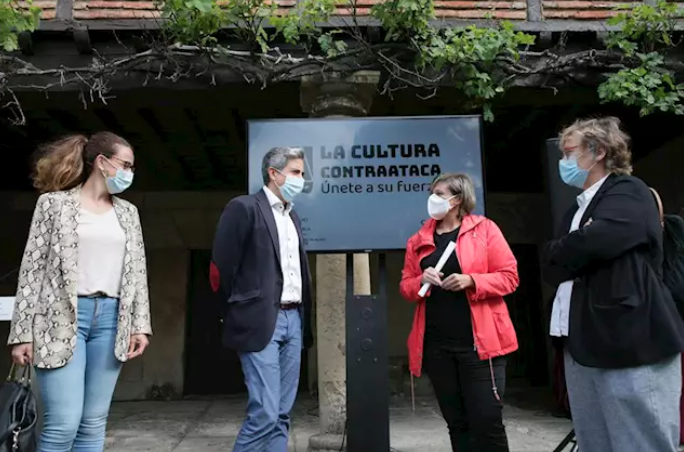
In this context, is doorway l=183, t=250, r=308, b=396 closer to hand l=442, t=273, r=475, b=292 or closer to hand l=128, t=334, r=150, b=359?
hand l=128, t=334, r=150, b=359

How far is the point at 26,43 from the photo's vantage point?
4.49 metres

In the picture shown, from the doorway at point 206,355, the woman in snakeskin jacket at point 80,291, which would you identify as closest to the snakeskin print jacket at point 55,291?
the woman in snakeskin jacket at point 80,291

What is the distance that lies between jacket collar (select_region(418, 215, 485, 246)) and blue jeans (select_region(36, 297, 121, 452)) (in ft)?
5.34

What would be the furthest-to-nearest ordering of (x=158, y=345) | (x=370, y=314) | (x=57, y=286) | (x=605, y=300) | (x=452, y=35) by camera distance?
(x=158, y=345) → (x=452, y=35) → (x=370, y=314) → (x=57, y=286) → (x=605, y=300)

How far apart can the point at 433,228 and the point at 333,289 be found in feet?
4.79

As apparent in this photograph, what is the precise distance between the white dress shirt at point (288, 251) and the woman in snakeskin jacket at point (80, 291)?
706 mm

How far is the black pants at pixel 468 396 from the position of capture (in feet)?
9.50

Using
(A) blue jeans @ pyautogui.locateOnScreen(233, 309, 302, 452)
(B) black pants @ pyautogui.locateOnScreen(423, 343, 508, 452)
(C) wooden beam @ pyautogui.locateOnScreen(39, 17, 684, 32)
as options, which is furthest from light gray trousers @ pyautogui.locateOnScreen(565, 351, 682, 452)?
(C) wooden beam @ pyautogui.locateOnScreen(39, 17, 684, 32)

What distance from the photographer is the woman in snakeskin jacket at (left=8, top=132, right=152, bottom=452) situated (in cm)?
244

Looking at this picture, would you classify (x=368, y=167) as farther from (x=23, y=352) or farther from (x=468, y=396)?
(x=23, y=352)

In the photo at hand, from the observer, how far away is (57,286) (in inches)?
99.2

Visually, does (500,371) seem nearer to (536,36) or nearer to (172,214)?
(536,36)

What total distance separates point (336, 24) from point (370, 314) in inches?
90.1

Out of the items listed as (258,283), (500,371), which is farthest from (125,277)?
(500,371)
